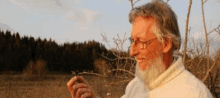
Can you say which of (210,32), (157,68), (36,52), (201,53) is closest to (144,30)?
(157,68)

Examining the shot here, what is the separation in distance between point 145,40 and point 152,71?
25 centimetres

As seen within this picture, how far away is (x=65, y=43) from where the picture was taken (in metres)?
20.2

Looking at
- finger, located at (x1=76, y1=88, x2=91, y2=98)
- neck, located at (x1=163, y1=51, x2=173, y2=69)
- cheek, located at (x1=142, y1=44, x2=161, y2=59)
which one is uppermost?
cheek, located at (x1=142, y1=44, x2=161, y2=59)

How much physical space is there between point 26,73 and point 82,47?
19.3 ft

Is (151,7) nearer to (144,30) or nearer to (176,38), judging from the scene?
(144,30)

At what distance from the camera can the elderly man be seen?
1.50 m

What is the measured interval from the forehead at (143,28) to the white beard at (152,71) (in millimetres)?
190

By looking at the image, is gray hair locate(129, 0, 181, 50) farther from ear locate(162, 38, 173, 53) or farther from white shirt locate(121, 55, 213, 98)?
white shirt locate(121, 55, 213, 98)

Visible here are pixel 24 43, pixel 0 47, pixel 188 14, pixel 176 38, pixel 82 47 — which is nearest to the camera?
pixel 176 38

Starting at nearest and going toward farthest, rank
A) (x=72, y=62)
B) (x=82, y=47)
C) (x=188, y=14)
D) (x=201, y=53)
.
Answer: (x=188, y=14) → (x=201, y=53) → (x=72, y=62) → (x=82, y=47)

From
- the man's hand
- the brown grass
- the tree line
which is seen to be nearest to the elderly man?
the man's hand

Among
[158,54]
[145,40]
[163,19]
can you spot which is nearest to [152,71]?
[158,54]

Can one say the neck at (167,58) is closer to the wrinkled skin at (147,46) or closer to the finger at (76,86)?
the wrinkled skin at (147,46)

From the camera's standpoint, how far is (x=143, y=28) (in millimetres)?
1619
